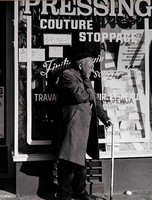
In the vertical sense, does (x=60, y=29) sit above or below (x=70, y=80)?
above

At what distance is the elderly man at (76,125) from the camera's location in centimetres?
568

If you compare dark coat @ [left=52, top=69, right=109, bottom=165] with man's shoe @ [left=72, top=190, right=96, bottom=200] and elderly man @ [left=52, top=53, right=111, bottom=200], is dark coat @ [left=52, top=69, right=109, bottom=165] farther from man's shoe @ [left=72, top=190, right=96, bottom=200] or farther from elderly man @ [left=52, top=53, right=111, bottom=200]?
man's shoe @ [left=72, top=190, right=96, bottom=200]

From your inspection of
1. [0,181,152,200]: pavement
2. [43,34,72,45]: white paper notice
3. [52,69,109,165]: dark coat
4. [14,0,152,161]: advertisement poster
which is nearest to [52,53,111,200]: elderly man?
[52,69,109,165]: dark coat

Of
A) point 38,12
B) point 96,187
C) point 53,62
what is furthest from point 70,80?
point 96,187

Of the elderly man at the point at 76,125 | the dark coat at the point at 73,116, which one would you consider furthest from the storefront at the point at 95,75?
the dark coat at the point at 73,116

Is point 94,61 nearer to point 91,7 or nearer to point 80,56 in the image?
point 80,56

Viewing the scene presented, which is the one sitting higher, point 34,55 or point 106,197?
point 34,55

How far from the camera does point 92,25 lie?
6.27 meters

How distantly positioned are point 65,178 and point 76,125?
2.27 feet

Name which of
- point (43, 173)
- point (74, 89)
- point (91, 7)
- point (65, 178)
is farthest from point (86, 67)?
point (43, 173)

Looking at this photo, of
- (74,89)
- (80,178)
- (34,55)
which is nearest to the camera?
(74,89)

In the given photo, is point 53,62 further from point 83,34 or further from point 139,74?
point 139,74

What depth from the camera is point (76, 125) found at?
5.70m

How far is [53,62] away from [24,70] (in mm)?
400
